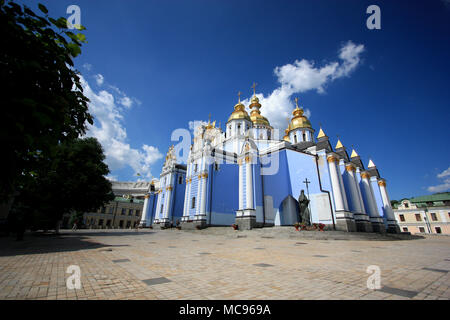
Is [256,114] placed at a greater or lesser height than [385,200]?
greater

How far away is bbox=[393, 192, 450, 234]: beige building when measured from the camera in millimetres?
35969

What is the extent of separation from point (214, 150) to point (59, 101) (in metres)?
24.0

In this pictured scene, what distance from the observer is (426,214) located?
125 ft

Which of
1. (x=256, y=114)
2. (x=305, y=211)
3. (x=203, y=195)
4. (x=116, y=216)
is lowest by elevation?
(x=305, y=211)

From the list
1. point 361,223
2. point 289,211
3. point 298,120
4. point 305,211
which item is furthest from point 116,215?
point 361,223

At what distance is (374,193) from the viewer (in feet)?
93.5

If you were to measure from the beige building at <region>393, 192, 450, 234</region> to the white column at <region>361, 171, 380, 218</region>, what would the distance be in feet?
70.4

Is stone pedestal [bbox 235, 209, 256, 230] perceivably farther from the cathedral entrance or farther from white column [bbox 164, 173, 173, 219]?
white column [bbox 164, 173, 173, 219]

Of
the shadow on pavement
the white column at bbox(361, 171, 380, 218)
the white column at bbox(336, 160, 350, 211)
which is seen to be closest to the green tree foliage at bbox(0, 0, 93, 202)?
the shadow on pavement

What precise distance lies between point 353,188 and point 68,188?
27.8 metres

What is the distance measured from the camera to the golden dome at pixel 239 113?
106 ft

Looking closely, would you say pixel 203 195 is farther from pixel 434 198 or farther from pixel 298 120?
pixel 434 198

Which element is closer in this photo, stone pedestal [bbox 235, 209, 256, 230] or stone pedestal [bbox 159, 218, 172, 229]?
stone pedestal [bbox 235, 209, 256, 230]
